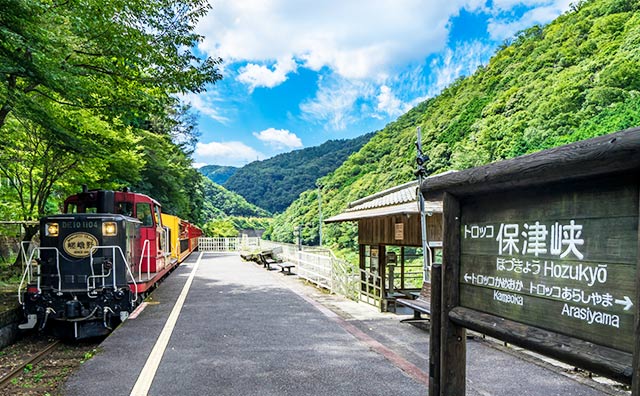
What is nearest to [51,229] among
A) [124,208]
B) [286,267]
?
[124,208]

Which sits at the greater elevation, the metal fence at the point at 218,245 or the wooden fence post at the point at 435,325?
the wooden fence post at the point at 435,325

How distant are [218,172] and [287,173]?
170 feet

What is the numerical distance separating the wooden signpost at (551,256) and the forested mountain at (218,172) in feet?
421

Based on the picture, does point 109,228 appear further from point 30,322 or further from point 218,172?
point 218,172

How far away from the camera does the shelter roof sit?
33.6 feet

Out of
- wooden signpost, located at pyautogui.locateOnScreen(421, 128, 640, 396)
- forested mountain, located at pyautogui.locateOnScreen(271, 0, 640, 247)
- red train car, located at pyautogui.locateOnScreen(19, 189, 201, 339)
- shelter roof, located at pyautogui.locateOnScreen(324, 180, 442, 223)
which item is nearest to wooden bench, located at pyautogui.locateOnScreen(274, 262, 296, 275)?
shelter roof, located at pyautogui.locateOnScreen(324, 180, 442, 223)

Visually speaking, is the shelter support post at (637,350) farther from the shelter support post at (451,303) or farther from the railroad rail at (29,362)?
the railroad rail at (29,362)

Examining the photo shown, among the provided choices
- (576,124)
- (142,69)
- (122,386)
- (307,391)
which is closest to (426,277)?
(307,391)

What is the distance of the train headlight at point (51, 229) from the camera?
8633mm

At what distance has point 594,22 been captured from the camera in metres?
32.7

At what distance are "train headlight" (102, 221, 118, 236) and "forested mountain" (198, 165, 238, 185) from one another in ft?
399

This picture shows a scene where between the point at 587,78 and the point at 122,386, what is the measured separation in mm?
31744

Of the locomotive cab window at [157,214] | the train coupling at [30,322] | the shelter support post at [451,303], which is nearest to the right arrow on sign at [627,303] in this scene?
the shelter support post at [451,303]

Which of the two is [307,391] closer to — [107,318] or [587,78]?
[107,318]
